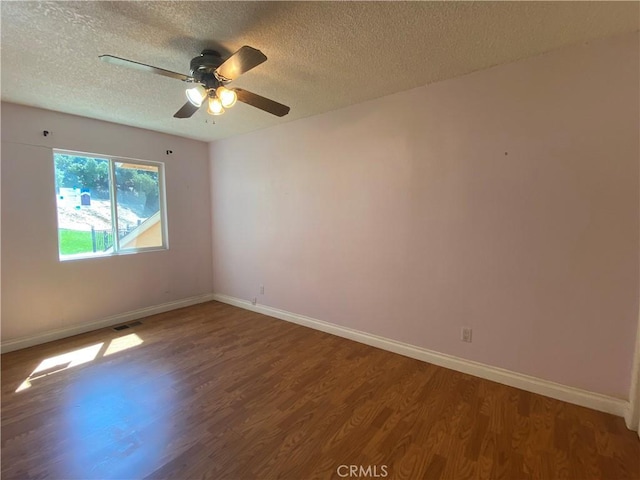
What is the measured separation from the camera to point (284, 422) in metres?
1.98

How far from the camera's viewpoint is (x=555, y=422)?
195 centimetres

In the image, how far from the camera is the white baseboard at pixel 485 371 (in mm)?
2064

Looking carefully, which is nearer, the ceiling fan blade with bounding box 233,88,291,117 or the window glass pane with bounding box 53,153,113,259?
the ceiling fan blade with bounding box 233,88,291,117

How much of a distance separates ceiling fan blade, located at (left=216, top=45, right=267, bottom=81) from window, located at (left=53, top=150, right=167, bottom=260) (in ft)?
8.87

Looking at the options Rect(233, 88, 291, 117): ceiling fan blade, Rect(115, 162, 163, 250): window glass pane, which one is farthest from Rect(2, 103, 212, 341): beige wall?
Rect(233, 88, 291, 117): ceiling fan blade

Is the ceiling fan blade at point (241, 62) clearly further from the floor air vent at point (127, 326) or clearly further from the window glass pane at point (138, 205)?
the floor air vent at point (127, 326)

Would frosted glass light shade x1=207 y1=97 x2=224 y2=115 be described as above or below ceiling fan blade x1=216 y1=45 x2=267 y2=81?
below

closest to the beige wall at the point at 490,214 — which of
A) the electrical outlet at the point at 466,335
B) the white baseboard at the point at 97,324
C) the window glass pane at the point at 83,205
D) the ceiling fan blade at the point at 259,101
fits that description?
the electrical outlet at the point at 466,335

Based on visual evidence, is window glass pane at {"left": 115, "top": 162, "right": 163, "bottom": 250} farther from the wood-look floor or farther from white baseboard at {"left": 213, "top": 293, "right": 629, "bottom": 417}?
white baseboard at {"left": 213, "top": 293, "right": 629, "bottom": 417}

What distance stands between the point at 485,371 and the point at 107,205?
450 cm
